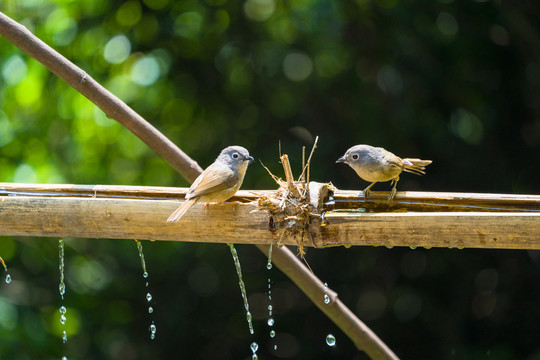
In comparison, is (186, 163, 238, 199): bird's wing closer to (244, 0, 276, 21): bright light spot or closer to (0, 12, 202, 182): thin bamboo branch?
(0, 12, 202, 182): thin bamboo branch

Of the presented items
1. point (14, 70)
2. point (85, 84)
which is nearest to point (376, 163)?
point (85, 84)

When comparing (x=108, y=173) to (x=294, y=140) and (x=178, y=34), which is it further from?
(x=294, y=140)

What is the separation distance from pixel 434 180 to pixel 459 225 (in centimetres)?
282

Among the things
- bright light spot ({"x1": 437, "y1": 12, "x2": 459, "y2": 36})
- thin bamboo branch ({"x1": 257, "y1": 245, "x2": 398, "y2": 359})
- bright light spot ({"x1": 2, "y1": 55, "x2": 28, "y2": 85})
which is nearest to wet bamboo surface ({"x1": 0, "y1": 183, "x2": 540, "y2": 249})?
thin bamboo branch ({"x1": 257, "y1": 245, "x2": 398, "y2": 359})

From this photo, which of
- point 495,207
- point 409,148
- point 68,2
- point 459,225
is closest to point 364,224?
point 459,225

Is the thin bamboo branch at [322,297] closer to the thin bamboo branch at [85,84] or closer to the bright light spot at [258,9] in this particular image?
the thin bamboo branch at [85,84]

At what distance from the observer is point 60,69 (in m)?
3.08

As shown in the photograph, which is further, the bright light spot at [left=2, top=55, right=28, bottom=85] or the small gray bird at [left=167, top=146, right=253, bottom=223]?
the bright light spot at [left=2, top=55, right=28, bottom=85]

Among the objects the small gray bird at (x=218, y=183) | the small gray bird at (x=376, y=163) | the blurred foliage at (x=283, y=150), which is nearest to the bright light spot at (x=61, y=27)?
the blurred foliage at (x=283, y=150)

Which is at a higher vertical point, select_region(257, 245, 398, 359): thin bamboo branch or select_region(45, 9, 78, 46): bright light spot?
select_region(45, 9, 78, 46): bright light spot

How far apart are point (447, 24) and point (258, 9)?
1.61m

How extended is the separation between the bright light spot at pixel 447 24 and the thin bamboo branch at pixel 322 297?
2.62 meters

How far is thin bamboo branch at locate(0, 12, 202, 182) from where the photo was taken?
9.90 ft

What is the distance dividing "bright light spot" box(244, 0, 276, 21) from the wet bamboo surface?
2.55m
